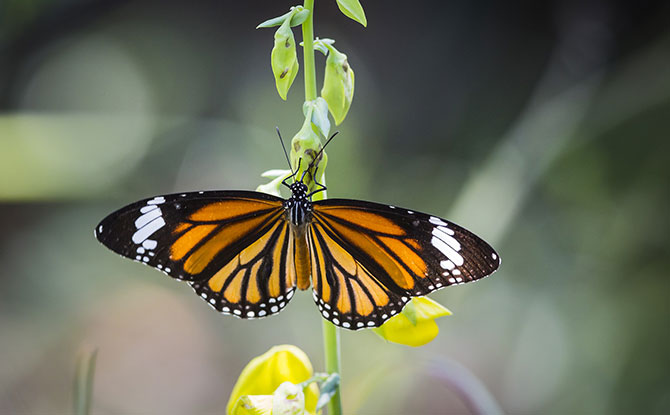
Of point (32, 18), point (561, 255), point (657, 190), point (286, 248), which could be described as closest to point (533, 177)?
point (561, 255)

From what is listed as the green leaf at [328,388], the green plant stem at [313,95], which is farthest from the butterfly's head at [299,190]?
the green leaf at [328,388]

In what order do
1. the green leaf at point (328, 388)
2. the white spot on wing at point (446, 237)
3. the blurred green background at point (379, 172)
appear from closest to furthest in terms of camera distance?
the green leaf at point (328, 388) → the white spot on wing at point (446, 237) → the blurred green background at point (379, 172)

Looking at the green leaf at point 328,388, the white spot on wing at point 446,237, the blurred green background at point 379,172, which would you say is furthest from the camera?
the blurred green background at point 379,172

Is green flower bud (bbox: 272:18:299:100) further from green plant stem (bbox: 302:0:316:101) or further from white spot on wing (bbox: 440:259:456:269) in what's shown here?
white spot on wing (bbox: 440:259:456:269)

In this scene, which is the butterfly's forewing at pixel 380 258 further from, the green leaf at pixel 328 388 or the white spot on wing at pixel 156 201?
the white spot on wing at pixel 156 201

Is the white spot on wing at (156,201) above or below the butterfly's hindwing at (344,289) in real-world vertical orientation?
above

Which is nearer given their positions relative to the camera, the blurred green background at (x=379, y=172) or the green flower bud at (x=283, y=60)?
the green flower bud at (x=283, y=60)

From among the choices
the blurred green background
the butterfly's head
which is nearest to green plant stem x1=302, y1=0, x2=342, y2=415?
the butterfly's head

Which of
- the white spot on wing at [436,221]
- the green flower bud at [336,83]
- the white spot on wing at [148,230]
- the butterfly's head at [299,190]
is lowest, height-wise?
the white spot on wing at [148,230]
